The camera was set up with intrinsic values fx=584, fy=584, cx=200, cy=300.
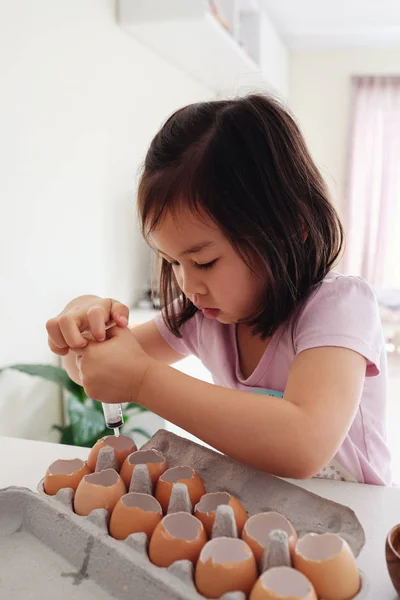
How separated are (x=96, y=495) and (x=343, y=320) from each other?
1.21 ft

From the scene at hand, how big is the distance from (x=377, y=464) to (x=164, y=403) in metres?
0.40

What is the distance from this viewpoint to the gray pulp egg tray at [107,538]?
1.51ft

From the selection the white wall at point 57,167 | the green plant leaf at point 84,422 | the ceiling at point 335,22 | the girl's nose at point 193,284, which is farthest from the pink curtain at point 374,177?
the girl's nose at point 193,284

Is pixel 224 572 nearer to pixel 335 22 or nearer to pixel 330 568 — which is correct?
pixel 330 568

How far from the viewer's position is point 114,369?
0.69 metres

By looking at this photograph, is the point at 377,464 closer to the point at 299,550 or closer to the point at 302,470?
the point at 302,470

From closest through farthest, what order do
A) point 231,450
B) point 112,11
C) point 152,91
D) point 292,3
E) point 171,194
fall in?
1. point 231,450
2. point 171,194
3. point 112,11
4. point 152,91
5. point 292,3

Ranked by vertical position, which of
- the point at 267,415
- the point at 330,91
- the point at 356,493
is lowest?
the point at 356,493

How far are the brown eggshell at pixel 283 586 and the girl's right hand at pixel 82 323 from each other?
0.39 metres

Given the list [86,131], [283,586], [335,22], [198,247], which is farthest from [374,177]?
[283,586]

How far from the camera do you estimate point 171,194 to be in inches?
28.8

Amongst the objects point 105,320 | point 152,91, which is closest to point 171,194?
point 105,320

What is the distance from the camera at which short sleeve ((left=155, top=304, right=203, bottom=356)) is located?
0.99 metres

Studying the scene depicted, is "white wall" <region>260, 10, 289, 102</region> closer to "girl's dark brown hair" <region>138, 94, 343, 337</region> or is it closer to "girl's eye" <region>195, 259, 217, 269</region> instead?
"girl's dark brown hair" <region>138, 94, 343, 337</region>
